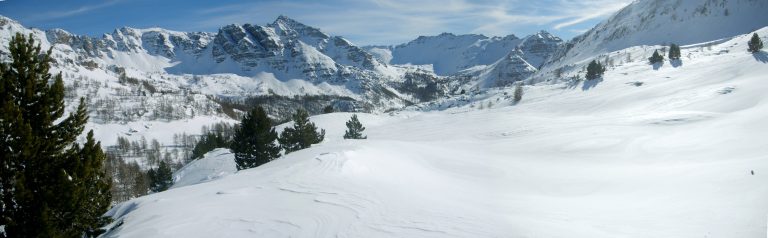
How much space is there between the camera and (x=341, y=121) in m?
103

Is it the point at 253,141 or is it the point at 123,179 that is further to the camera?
the point at 123,179

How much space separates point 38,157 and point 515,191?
1810 cm

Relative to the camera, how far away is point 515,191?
2023 cm

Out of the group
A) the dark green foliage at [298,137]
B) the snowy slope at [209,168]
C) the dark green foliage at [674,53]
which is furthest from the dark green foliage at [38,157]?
the dark green foliage at [674,53]

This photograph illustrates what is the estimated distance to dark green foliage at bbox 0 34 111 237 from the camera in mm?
10070

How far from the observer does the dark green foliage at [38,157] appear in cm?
1007

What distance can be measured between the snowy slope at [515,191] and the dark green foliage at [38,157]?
1.73 meters

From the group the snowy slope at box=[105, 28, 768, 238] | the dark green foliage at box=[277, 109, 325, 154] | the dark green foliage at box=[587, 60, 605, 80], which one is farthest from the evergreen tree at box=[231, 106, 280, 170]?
the dark green foliage at box=[587, 60, 605, 80]

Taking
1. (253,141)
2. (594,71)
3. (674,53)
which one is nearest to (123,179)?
(253,141)

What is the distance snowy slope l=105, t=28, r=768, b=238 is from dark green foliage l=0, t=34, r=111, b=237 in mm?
1731

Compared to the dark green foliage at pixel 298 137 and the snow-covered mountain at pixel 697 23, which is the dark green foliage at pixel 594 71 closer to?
the snow-covered mountain at pixel 697 23

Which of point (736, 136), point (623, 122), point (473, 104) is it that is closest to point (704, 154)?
point (736, 136)

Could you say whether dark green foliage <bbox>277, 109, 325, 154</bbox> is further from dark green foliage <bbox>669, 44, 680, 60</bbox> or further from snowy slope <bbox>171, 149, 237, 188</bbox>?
dark green foliage <bbox>669, 44, 680, 60</bbox>

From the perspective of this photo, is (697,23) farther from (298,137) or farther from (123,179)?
(123,179)
